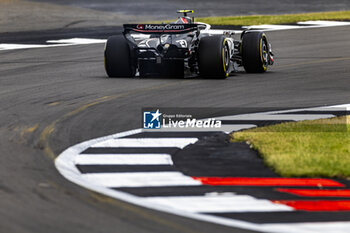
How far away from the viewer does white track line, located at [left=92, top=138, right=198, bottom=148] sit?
40.9 feet

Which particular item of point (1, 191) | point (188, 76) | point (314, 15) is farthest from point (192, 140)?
point (314, 15)

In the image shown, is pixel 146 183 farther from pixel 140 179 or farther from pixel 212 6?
pixel 212 6

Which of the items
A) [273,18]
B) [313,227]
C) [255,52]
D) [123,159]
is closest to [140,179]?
[123,159]

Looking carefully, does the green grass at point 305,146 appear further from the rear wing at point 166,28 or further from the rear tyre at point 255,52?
the rear tyre at point 255,52

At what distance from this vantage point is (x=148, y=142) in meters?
12.7

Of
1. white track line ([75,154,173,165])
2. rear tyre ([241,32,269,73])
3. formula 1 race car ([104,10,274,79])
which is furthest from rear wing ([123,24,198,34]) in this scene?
white track line ([75,154,173,165])

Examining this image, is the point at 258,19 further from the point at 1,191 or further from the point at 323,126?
the point at 1,191

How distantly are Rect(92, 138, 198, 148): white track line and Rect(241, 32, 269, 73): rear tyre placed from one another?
26.1 feet

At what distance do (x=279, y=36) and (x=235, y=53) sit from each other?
33.7 feet

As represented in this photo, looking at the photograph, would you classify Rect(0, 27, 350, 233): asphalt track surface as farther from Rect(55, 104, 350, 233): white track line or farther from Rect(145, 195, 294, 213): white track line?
Rect(145, 195, 294, 213): white track line

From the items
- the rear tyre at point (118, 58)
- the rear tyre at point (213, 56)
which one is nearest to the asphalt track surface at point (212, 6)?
the rear tyre at point (118, 58)

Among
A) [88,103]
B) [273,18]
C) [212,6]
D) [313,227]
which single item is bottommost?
[212,6]

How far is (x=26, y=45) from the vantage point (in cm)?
2886

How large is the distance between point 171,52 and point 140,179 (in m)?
8.98
